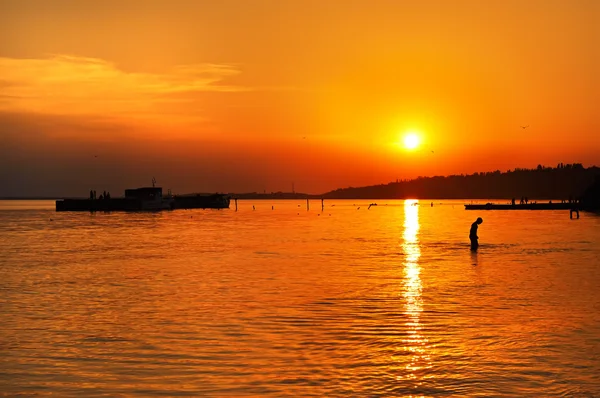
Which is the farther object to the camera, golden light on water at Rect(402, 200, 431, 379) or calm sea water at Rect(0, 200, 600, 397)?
golden light on water at Rect(402, 200, 431, 379)

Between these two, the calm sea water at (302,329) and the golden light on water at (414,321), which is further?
the golden light on water at (414,321)

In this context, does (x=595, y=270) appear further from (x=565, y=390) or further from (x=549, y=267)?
(x=565, y=390)

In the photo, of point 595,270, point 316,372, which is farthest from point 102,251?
point 316,372

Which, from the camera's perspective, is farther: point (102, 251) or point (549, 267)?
point (102, 251)

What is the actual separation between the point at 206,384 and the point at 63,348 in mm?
5642

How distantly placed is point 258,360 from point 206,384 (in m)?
2.33

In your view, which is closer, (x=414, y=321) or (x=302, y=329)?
(x=302, y=329)

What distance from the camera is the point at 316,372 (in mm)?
15438

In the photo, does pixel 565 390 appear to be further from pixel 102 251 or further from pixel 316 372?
pixel 102 251

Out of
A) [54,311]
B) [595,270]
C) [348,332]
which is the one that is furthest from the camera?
[595,270]

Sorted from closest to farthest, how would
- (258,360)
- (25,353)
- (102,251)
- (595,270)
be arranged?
(258,360) → (25,353) → (595,270) → (102,251)

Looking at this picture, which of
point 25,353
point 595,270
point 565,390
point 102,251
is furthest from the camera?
point 102,251

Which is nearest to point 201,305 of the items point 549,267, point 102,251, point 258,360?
Result: point 258,360

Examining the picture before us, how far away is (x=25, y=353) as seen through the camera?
17766 mm
